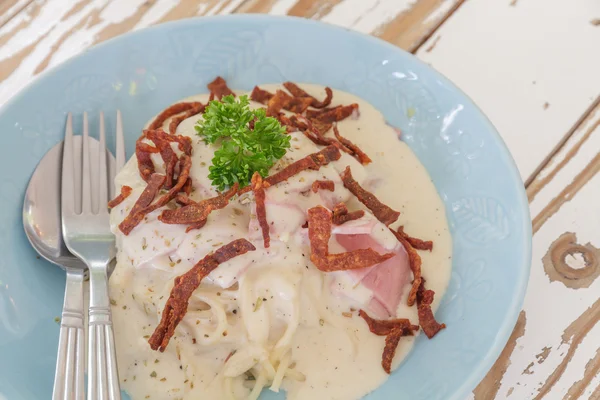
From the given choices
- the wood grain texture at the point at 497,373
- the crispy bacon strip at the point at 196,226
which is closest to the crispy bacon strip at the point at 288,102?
the crispy bacon strip at the point at 196,226

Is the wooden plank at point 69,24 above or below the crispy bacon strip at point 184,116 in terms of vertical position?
above

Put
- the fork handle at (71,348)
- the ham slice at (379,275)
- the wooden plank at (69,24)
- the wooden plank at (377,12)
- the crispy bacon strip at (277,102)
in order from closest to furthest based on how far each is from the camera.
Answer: the fork handle at (71,348), the ham slice at (379,275), the crispy bacon strip at (277,102), the wooden plank at (69,24), the wooden plank at (377,12)

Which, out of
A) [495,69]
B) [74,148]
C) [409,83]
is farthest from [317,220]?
[495,69]

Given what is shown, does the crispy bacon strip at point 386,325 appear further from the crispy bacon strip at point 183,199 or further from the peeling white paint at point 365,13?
the peeling white paint at point 365,13

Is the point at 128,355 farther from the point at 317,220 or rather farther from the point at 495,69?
the point at 495,69

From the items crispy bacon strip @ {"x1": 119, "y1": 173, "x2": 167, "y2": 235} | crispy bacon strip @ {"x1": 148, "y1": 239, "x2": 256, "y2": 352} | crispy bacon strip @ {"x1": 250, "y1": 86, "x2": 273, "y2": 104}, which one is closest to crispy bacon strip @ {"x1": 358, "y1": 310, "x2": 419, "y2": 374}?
crispy bacon strip @ {"x1": 148, "y1": 239, "x2": 256, "y2": 352}

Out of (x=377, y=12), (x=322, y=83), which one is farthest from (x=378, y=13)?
(x=322, y=83)

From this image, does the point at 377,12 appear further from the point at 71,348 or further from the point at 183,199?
the point at 71,348
